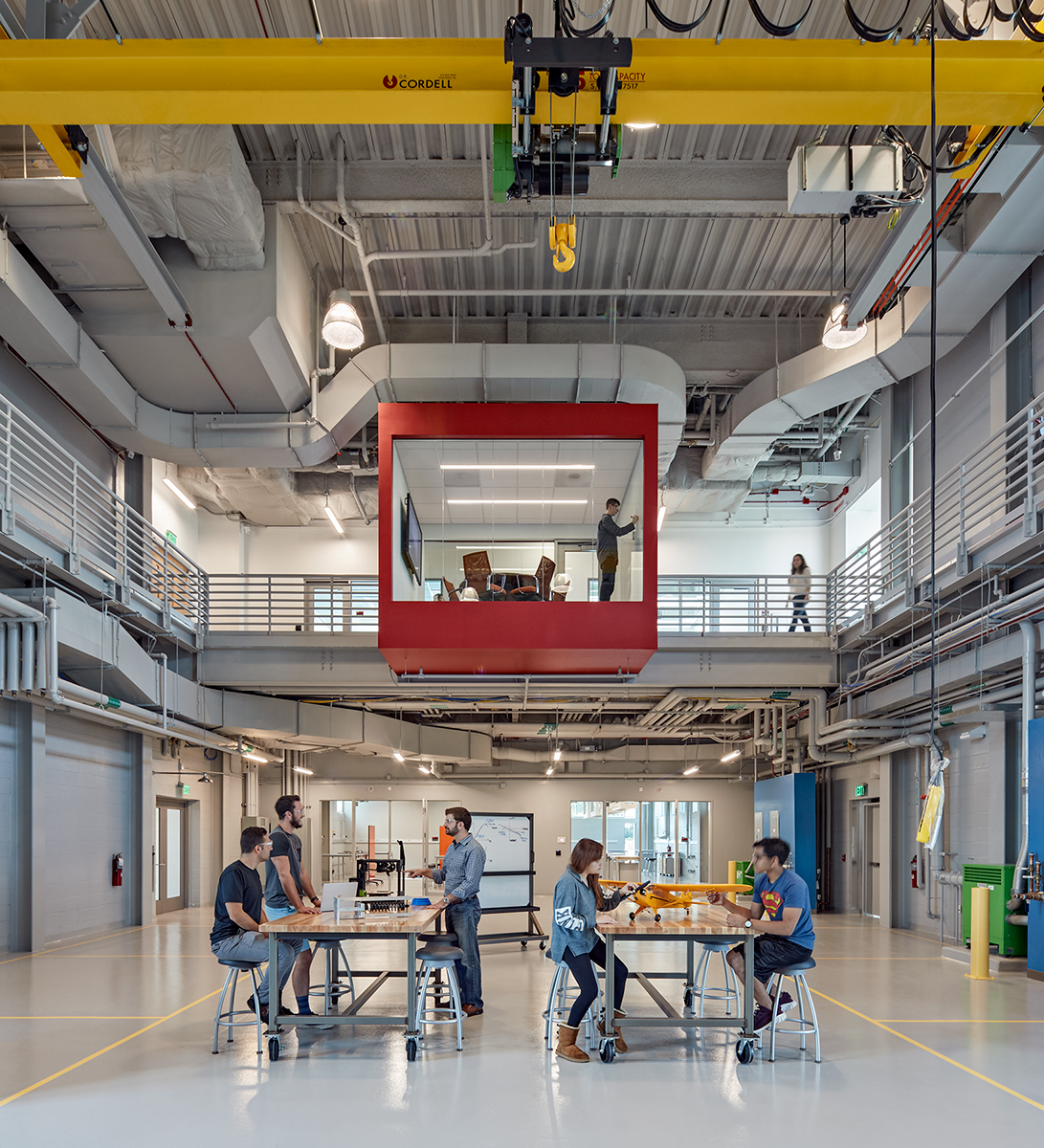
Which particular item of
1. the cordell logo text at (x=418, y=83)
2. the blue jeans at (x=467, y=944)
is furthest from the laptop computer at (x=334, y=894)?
the cordell logo text at (x=418, y=83)

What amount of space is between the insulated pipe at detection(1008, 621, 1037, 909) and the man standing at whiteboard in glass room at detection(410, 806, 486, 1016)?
6.02m

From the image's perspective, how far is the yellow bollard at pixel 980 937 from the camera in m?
10.6

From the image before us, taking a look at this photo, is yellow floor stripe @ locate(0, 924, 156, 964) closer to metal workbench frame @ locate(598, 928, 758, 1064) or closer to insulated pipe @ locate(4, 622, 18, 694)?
insulated pipe @ locate(4, 622, 18, 694)

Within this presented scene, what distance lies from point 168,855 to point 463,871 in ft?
41.8

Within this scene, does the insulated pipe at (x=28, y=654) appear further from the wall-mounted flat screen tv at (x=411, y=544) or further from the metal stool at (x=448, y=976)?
the metal stool at (x=448, y=976)

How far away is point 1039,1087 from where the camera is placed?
623 centimetres

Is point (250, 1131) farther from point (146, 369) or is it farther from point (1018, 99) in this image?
point (146, 369)

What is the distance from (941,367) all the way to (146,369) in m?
11.2

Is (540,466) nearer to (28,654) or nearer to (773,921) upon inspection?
(28,654)

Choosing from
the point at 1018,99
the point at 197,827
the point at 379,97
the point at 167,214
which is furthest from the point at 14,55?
the point at 197,827

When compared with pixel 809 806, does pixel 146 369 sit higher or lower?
higher

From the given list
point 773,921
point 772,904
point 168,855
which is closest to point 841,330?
point 772,904

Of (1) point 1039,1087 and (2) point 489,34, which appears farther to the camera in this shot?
(2) point 489,34

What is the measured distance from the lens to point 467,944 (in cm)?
830
